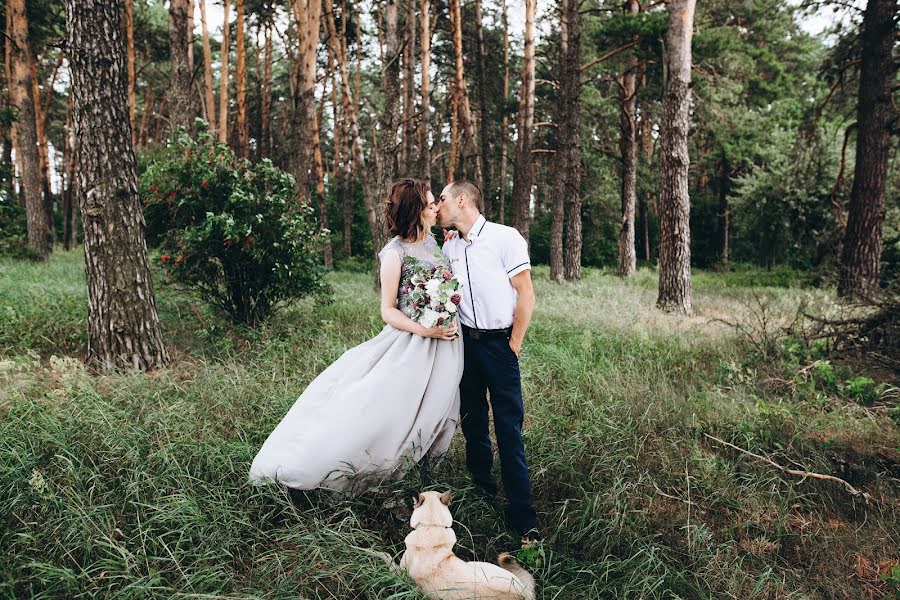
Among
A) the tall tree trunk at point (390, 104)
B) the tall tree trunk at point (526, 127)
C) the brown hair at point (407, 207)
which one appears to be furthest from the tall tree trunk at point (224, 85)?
the brown hair at point (407, 207)

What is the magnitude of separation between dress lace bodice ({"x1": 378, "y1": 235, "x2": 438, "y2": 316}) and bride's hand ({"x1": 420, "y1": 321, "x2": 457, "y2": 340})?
207 mm

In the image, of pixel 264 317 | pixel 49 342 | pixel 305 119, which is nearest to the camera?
pixel 49 342

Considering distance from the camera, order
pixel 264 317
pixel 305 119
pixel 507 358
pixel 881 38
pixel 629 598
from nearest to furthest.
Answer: pixel 629 598 < pixel 507 358 < pixel 264 317 < pixel 881 38 < pixel 305 119

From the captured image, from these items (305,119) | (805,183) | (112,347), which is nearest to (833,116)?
(805,183)

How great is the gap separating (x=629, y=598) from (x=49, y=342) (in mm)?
6107

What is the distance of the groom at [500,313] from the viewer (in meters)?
2.88

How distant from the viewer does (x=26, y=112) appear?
42.4ft

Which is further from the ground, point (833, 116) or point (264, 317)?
point (833, 116)

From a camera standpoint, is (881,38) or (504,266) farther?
(881,38)

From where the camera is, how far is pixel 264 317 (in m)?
6.57

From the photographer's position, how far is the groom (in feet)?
9.43

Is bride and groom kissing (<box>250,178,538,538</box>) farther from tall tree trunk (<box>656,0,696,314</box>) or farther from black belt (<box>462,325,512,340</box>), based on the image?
tall tree trunk (<box>656,0,696,314</box>)

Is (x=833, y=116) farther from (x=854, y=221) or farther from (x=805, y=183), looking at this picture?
(x=854, y=221)

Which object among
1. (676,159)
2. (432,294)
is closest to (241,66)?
(676,159)
